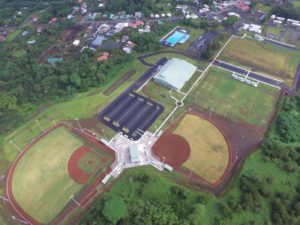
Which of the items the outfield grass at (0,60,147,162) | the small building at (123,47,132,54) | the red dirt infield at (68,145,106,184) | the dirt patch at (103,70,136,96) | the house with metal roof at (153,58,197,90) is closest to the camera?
the red dirt infield at (68,145,106,184)

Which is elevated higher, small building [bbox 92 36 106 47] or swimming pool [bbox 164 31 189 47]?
swimming pool [bbox 164 31 189 47]

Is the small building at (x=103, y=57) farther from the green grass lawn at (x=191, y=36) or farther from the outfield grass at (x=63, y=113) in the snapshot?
the green grass lawn at (x=191, y=36)

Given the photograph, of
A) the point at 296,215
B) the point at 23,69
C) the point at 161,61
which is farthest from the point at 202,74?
the point at 23,69

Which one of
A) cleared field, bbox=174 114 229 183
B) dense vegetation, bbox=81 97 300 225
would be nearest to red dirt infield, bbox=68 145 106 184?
dense vegetation, bbox=81 97 300 225

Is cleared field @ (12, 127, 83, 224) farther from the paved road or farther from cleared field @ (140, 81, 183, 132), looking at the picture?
the paved road

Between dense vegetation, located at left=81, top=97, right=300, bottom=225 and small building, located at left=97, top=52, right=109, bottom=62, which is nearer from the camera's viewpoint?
dense vegetation, located at left=81, top=97, right=300, bottom=225

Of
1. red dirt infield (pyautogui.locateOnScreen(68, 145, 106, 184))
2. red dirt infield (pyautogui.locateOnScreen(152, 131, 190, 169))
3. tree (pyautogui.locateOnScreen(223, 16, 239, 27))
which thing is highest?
tree (pyautogui.locateOnScreen(223, 16, 239, 27))

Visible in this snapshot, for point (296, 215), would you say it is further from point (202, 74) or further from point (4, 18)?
point (4, 18)
